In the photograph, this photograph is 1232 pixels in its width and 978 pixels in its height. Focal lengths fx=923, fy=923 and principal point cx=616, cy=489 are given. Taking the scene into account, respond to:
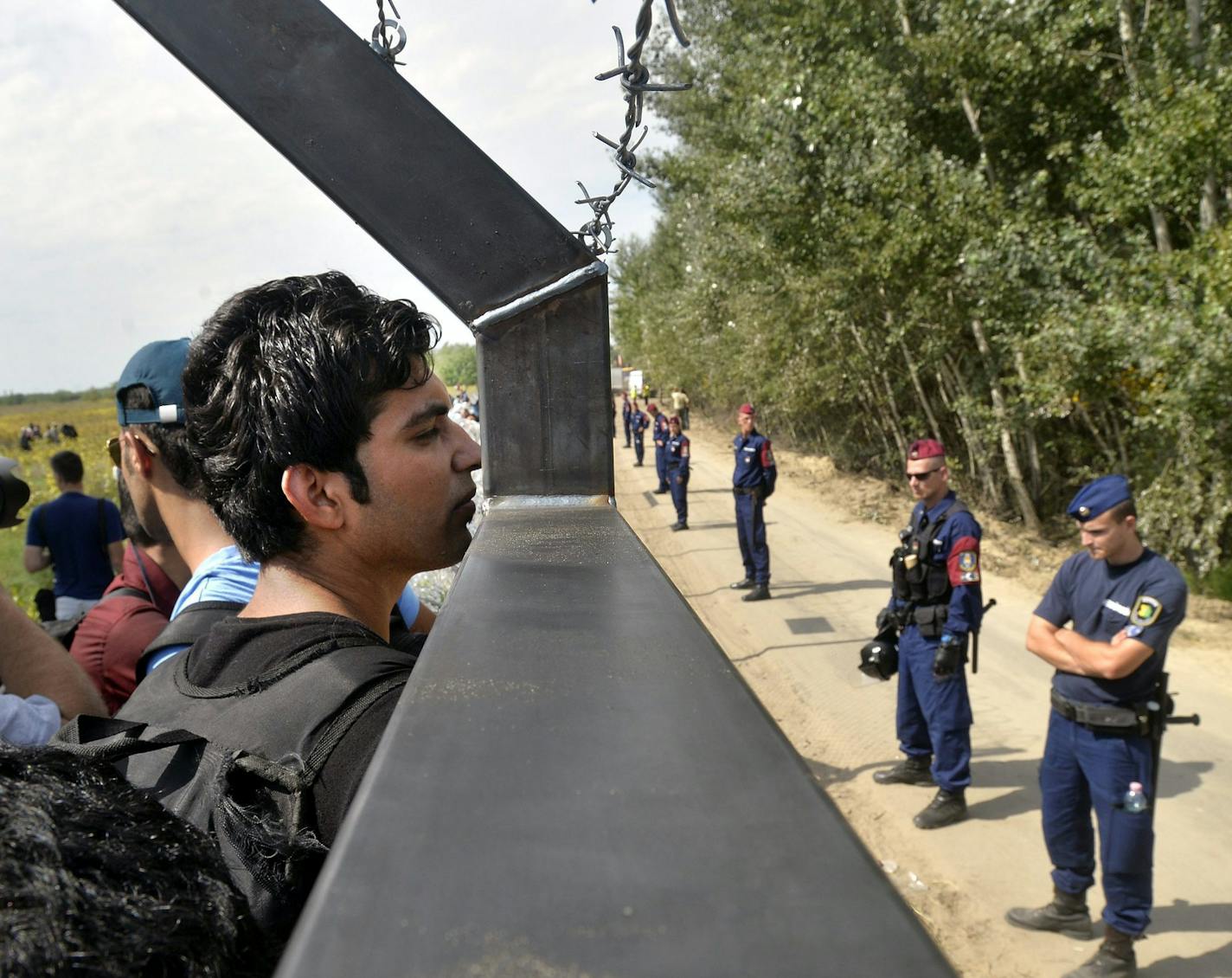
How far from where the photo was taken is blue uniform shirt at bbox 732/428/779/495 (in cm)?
1162

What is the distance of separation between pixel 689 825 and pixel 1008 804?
20.9 feet

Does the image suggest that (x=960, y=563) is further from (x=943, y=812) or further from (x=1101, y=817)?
(x=1101, y=817)

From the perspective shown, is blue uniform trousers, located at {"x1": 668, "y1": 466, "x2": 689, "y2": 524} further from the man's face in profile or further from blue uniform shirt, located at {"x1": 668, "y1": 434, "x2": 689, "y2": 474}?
the man's face in profile

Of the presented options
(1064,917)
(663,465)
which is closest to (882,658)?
(1064,917)

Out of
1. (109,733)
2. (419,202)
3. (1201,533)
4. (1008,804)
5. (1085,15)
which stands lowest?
(1008,804)

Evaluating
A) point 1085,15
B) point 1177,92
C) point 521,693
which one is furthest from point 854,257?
point 521,693

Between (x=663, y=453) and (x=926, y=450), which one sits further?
(x=663, y=453)

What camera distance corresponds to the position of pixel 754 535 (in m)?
11.5

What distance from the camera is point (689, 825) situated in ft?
1.38

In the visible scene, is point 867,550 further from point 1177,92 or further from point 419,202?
point 419,202

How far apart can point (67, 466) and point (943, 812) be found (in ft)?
20.7

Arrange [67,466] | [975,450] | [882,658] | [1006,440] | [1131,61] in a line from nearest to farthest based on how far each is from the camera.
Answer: [882,658] → [67,466] → [1131,61] → [1006,440] → [975,450]

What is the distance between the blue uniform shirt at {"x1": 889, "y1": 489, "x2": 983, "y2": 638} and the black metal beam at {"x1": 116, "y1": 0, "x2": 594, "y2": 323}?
16.0 ft

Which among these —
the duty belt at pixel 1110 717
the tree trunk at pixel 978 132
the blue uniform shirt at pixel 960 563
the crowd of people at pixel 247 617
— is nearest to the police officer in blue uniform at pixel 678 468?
the tree trunk at pixel 978 132
